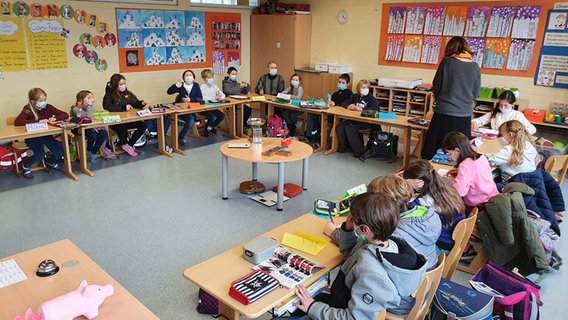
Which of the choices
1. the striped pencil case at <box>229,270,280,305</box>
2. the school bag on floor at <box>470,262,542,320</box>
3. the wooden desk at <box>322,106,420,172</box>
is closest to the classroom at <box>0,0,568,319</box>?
the wooden desk at <box>322,106,420,172</box>

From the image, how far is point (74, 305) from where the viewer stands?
5.80ft

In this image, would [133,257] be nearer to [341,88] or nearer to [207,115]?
[207,115]

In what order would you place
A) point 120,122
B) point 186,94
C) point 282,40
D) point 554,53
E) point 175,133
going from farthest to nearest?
1. point 282,40
2. point 186,94
3. point 175,133
4. point 554,53
5. point 120,122

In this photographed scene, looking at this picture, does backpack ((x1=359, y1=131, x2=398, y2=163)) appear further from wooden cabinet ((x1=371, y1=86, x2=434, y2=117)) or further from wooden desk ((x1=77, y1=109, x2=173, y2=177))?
wooden desk ((x1=77, y1=109, x2=173, y2=177))

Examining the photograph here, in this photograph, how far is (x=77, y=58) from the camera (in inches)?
272

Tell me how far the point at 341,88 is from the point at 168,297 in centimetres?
487

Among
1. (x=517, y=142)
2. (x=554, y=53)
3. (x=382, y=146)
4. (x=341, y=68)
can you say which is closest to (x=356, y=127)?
(x=382, y=146)

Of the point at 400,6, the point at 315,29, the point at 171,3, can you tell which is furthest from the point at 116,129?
the point at 400,6

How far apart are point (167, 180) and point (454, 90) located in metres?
3.53

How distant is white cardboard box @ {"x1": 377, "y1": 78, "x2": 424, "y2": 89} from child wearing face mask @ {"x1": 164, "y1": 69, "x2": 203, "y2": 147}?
313cm

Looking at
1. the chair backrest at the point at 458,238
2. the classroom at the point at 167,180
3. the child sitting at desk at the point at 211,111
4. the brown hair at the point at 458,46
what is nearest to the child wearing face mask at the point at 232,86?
the child sitting at desk at the point at 211,111

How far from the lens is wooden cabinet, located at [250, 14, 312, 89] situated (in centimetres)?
878

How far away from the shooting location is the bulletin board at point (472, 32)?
6457 mm

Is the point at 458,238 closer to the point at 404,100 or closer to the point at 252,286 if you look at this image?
the point at 252,286
